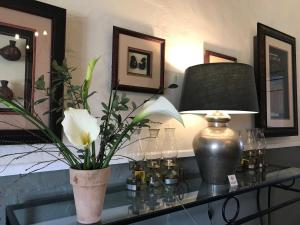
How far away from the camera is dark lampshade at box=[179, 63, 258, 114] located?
1246 mm

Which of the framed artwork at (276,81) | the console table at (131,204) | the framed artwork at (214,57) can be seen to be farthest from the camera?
the framed artwork at (276,81)

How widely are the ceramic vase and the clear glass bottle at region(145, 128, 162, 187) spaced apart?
0.64 metres

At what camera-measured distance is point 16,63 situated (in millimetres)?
999

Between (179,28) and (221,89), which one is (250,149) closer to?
(221,89)

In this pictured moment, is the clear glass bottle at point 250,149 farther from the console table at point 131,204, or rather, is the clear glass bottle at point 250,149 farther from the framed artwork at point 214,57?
the framed artwork at point 214,57

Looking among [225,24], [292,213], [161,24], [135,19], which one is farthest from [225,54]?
[292,213]

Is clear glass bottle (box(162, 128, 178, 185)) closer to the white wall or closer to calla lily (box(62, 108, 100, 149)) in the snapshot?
the white wall

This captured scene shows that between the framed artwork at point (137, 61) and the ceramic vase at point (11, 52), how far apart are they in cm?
40

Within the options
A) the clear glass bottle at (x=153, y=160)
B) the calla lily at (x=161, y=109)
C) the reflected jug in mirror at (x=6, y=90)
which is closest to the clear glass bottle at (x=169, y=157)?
the clear glass bottle at (x=153, y=160)

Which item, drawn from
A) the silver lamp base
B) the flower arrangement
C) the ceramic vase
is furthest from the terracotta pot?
the silver lamp base

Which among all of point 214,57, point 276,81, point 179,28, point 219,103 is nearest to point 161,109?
point 219,103

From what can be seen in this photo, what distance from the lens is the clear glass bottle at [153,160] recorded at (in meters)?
1.25

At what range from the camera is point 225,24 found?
180cm

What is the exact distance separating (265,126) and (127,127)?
1.33 meters
